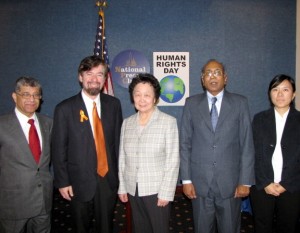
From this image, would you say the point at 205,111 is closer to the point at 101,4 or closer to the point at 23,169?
the point at 23,169

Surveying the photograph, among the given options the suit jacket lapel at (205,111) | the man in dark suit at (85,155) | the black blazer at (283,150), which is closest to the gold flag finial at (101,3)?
the man in dark suit at (85,155)

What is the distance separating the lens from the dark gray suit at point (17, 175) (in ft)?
6.56

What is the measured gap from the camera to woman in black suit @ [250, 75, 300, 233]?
197 centimetres

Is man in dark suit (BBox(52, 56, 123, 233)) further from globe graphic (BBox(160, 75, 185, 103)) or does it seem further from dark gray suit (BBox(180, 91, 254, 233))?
globe graphic (BBox(160, 75, 185, 103))

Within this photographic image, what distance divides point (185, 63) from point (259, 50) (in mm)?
1284

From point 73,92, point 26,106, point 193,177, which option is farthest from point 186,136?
point 73,92

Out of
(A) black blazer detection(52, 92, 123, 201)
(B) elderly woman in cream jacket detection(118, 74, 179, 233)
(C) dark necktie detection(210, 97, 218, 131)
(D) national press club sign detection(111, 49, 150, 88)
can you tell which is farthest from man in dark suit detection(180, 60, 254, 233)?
(D) national press club sign detection(111, 49, 150, 88)

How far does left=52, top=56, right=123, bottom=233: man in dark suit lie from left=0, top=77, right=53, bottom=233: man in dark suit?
0.18 m

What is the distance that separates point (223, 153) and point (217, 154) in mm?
50

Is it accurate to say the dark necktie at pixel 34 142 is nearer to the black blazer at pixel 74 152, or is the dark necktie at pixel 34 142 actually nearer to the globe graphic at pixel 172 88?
the black blazer at pixel 74 152

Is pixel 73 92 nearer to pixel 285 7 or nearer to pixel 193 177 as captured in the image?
pixel 193 177

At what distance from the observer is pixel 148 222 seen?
199 cm

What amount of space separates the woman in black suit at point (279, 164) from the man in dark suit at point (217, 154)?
13cm

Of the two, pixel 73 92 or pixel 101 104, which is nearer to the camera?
pixel 101 104
